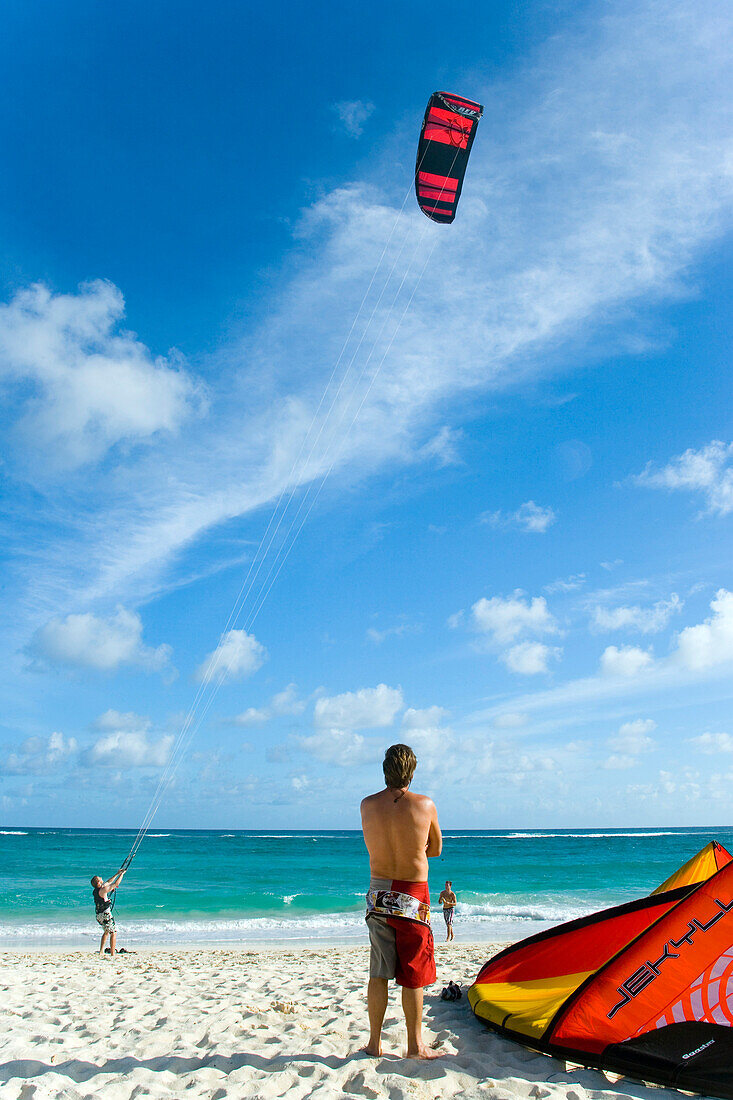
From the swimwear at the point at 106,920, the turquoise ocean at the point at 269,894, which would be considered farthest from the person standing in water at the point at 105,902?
the turquoise ocean at the point at 269,894

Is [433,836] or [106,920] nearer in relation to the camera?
[433,836]

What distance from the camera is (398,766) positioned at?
311cm

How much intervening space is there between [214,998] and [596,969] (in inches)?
109

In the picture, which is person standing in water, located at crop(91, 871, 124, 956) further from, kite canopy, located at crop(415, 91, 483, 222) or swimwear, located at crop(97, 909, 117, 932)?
kite canopy, located at crop(415, 91, 483, 222)

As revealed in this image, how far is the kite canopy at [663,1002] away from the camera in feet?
9.52

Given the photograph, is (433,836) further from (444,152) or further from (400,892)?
(444,152)

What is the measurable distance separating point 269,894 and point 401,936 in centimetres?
1804

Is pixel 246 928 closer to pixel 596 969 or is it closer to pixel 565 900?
pixel 565 900

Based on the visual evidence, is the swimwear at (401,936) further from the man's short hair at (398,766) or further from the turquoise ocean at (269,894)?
the turquoise ocean at (269,894)

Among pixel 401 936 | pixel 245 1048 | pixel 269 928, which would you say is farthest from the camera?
pixel 269 928

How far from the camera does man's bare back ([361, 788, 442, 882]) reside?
9.92ft

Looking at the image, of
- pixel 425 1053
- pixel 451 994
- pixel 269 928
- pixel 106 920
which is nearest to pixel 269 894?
pixel 269 928

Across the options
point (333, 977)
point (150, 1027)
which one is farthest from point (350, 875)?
point (150, 1027)

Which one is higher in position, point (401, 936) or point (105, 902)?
point (401, 936)
